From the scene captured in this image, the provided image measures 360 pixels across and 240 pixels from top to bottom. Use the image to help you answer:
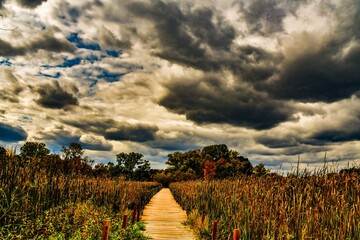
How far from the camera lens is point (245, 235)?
25.6ft

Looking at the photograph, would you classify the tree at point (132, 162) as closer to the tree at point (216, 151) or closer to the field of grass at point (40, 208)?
the tree at point (216, 151)

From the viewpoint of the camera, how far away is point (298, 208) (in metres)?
6.54

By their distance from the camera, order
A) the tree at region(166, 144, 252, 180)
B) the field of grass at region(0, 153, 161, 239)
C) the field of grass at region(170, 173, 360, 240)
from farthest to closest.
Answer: the tree at region(166, 144, 252, 180)
the field of grass at region(0, 153, 161, 239)
the field of grass at region(170, 173, 360, 240)

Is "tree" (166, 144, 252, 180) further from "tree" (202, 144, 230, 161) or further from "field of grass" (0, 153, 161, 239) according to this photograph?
"field of grass" (0, 153, 161, 239)

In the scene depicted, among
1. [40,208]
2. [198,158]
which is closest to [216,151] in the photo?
[198,158]

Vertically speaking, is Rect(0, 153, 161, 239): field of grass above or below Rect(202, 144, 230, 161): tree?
below

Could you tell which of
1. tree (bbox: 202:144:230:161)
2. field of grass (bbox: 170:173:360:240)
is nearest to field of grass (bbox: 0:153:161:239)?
field of grass (bbox: 170:173:360:240)

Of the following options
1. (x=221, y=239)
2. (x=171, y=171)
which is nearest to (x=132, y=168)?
(x=171, y=171)

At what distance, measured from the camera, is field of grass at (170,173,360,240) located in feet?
19.7

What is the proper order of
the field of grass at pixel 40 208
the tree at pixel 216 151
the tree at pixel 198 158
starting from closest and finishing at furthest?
the field of grass at pixel 40 208 < the tree at pixel 198 158 < the tree at pixel 216 151

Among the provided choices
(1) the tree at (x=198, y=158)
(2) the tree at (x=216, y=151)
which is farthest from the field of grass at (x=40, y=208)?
(2) the tree at (x=216, y=151)

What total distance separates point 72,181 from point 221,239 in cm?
563

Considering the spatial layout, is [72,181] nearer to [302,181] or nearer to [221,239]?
[221,239]

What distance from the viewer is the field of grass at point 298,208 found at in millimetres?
6004
